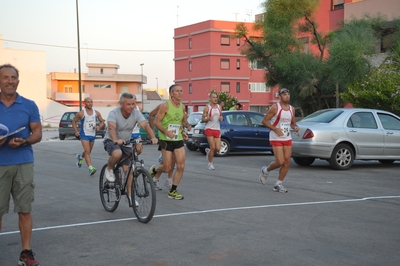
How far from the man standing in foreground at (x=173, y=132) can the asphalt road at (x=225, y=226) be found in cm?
46

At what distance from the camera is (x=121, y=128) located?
8844mm

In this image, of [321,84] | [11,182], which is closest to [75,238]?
[11,182]

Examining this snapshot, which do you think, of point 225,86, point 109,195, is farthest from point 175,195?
point 225,86

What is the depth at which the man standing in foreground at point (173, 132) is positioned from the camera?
973 centimetres

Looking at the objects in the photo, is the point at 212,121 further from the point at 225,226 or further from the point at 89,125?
the point at 225,226

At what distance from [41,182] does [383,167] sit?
345 inches

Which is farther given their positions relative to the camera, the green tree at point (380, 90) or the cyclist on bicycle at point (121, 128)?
the green tree at point (380, 90)

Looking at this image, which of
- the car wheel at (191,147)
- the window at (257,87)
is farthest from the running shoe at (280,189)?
the window at (257,87)

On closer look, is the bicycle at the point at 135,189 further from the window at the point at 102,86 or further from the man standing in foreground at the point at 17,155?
the window at the point at 102,86

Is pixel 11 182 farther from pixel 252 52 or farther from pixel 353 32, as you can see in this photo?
pixel 252 52

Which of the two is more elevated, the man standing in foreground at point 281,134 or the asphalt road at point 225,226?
the man standing in foreground at point 281,134

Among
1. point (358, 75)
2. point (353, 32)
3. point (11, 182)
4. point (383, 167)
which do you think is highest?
point (353, 32)

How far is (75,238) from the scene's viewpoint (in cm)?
679

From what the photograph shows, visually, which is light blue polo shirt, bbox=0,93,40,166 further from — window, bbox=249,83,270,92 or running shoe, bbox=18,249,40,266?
window, bbox=249,83,270,92
